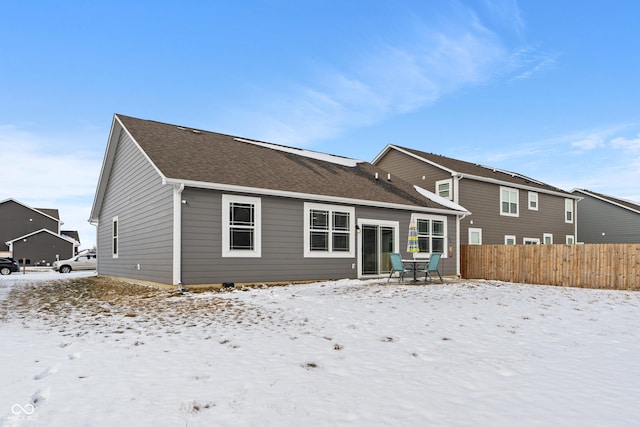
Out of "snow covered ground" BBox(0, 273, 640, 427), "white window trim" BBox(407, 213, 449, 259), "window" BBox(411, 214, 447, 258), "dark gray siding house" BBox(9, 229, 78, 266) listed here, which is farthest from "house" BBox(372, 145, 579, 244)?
"dark gray siding house" BBox(9, 229, 78, 266)

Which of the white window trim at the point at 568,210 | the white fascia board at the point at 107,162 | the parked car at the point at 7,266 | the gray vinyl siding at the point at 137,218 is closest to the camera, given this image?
the gray vinyl siding at the point at 137,218

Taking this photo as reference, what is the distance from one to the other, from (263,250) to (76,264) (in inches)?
830

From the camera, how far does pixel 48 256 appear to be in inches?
1746

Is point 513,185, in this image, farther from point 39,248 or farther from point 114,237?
point 39,248

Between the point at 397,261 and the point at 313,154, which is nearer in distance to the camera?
the point at 397,261

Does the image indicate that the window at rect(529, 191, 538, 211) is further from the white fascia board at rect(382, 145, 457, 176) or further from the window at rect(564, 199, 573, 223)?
the white fascia board at rect(382, 145, 457, 176)

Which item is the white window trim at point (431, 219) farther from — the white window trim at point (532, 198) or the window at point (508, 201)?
the white window trim at point (532, 198)

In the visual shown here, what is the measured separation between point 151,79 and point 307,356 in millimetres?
16542

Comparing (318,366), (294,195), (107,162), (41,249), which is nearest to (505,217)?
(294,195)

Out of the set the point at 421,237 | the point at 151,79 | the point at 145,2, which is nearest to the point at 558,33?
the point at 421,237

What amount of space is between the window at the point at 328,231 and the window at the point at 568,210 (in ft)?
66.5

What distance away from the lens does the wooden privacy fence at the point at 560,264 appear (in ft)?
49.5

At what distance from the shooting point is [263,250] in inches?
523

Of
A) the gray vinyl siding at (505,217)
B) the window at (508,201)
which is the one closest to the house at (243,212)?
the gray vinyl siding at (505,217)
